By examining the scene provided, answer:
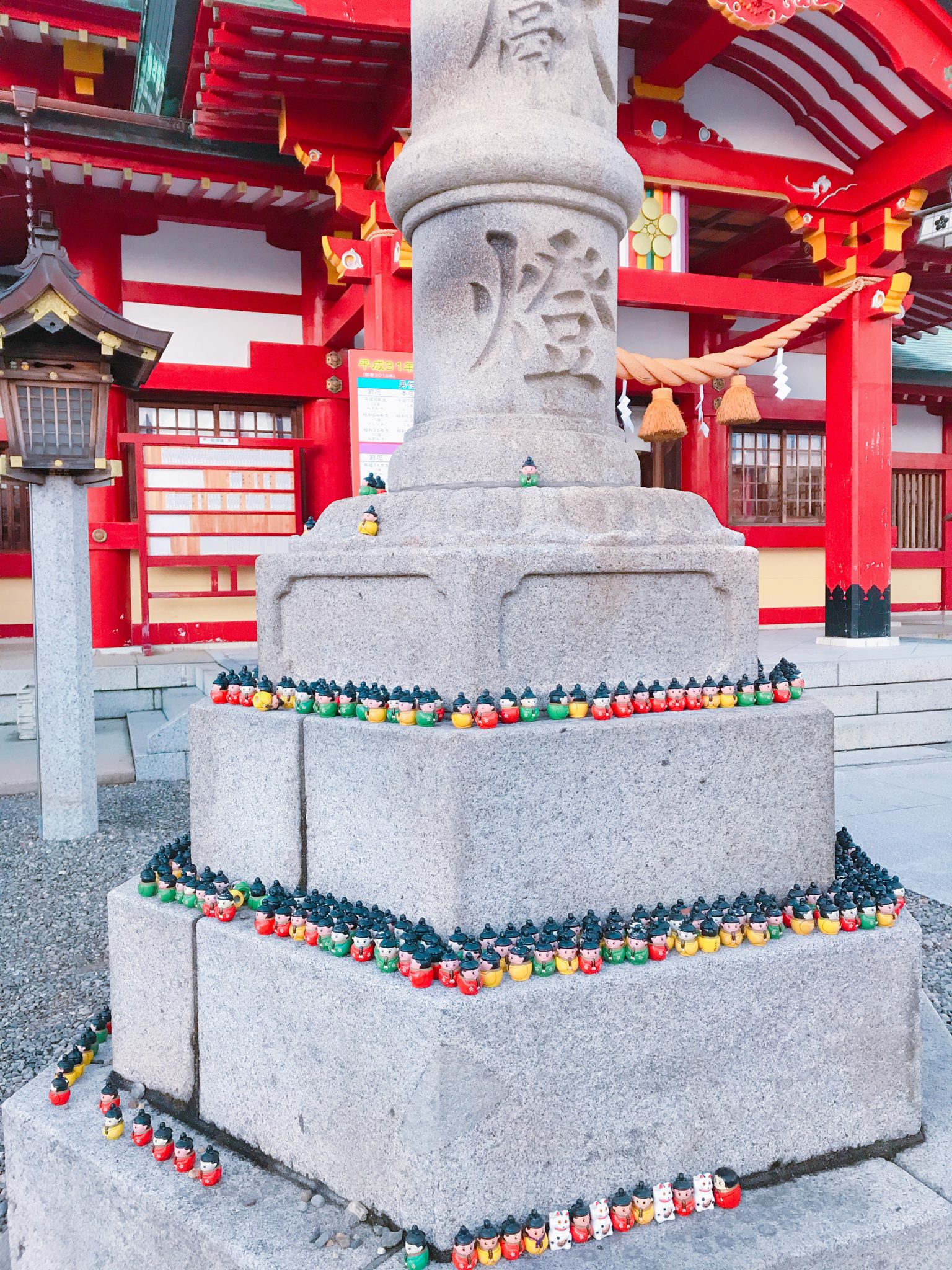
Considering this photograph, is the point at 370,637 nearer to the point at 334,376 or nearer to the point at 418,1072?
the point at 418,1072

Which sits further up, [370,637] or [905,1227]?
[370,637]

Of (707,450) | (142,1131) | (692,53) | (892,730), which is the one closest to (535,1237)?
(142,1131)

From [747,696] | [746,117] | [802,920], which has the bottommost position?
[802,920]

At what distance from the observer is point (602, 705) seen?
1823 millimetres

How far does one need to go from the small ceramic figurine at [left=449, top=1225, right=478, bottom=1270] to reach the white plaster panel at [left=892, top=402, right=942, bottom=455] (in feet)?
41.1

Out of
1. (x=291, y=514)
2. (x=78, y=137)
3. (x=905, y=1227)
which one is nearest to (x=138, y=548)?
(x=291, y=514)

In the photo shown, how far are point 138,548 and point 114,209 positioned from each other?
296 centimetres

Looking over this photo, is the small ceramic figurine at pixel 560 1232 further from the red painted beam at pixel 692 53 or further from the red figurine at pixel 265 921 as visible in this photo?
the red painted beam at pixel 692 53

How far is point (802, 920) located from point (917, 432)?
12249mm

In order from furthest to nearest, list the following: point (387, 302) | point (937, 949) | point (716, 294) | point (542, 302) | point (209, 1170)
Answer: point (716, 294) → point (387, 302) → point (937, 949) → point (542, 302) → point (209, 1170)

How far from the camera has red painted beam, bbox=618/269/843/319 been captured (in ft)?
22.3

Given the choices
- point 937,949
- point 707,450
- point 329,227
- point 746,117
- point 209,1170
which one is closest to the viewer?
point 209,1170

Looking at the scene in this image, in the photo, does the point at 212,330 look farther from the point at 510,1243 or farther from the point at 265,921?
the point at 510,1243

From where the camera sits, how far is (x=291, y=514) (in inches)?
327
